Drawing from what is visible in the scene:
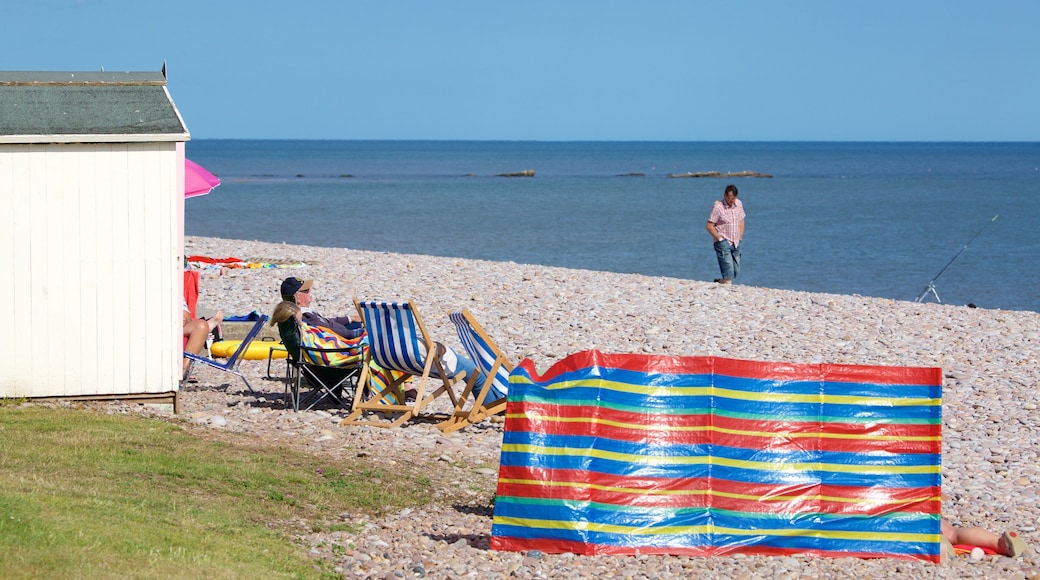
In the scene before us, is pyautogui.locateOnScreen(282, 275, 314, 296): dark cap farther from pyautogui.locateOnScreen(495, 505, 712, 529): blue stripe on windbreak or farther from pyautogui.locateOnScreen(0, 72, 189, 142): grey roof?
pyautogui.locateOnScreen(495, 505, 712, 529): blue stripe on windbreak

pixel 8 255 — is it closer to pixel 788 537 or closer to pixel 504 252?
pixel 788 537

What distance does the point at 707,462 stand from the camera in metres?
5.57

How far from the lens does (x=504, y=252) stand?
33156 millimetres

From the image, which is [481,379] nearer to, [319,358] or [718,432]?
[319,358]

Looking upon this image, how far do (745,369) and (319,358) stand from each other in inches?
156

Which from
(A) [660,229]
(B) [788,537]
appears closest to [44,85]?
(B) [788,537]

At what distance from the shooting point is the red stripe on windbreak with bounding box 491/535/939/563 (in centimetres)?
554

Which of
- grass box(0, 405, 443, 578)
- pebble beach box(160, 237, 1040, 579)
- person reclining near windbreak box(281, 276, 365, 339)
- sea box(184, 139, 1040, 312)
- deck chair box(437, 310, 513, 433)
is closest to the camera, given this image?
grass box(0, 405, 443, 578)

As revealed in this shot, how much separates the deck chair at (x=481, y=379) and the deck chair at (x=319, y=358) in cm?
82

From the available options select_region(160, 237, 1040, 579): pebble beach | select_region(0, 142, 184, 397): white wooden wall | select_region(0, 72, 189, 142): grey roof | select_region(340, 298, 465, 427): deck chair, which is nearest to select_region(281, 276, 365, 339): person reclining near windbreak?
select_region(340, 298, 465, 427): deck chair

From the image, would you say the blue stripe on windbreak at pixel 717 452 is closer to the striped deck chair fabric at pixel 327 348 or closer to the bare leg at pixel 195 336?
the striped deck chair fabric at pixel 327 348

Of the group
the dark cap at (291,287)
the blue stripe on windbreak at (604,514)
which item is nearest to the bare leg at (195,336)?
the dark cap at (291,287)

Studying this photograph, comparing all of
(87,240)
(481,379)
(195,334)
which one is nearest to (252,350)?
(195,334)

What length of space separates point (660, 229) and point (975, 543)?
3707 centimetres
